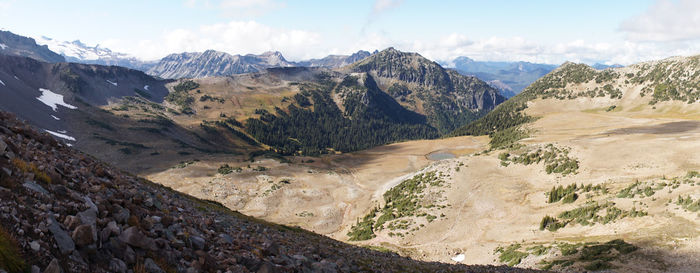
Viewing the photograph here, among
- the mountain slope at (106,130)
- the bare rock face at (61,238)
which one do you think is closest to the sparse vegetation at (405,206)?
the bare rock face at (61,238)

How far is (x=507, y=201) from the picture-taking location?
5138 centimetres

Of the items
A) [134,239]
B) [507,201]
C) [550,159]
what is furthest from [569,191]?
[134,239]

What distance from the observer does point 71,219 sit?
7133mm

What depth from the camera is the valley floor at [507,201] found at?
95.7 feet

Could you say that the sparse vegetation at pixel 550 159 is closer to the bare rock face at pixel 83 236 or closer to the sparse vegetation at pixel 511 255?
the sparse vegetation at pixel 511 255

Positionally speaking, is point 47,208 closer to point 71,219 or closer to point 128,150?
point 71,219

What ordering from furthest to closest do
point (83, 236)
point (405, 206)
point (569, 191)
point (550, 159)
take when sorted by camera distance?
1. point (550, 159)
2. point (405, 206)
3. point (569, 191)
4. point (83, 236)

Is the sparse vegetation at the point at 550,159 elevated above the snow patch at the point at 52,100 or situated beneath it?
situated beneath

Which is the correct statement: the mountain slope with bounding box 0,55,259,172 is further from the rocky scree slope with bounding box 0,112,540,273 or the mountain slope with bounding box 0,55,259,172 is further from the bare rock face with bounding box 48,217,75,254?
the bare rock face with bounding box 48,217,75,254

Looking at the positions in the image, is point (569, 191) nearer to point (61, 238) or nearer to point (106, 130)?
point (61, 238)

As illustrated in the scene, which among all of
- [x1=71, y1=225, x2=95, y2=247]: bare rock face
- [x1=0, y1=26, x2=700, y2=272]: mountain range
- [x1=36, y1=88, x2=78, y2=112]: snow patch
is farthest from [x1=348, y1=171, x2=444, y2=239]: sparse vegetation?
[x1=36, y1=88, x2=78, y2=112]: snow patch

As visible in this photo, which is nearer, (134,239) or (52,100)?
(134,239)

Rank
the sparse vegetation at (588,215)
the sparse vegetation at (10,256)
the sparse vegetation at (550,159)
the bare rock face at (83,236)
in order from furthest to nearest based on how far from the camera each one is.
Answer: the sparse vegetation at (550,159) < the sparse vegetation at (588,215) < the bare rock face at (83,236) < the sparse vegetation at (10,256)

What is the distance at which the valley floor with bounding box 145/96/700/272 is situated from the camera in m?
29.2
